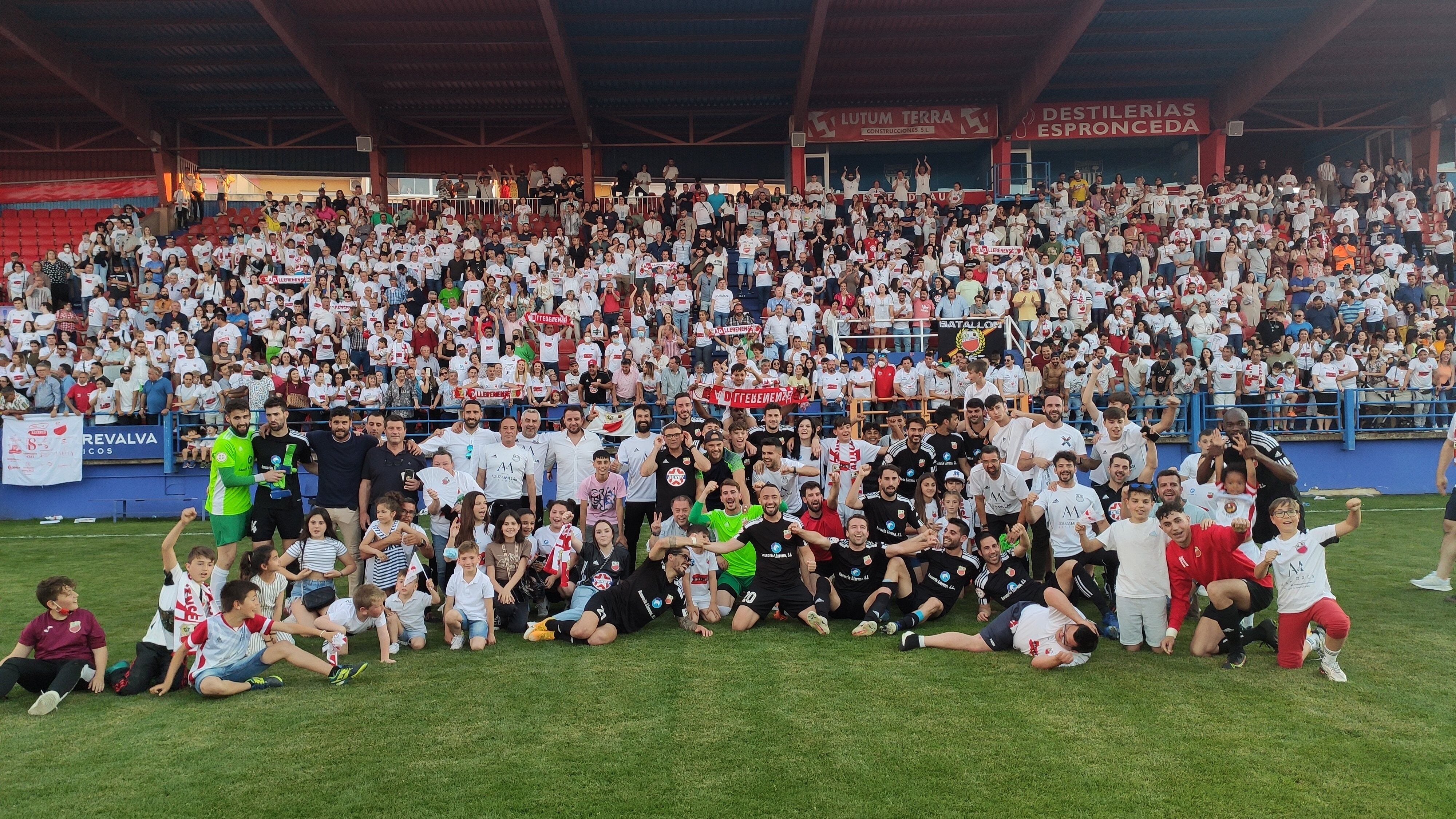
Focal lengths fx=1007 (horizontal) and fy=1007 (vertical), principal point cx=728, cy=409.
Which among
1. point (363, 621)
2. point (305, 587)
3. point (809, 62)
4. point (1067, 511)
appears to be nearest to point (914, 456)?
point (1067, 511)

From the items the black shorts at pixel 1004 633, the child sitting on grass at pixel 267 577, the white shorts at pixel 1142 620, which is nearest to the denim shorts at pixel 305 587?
the child sitting on grass at pixel 267 577

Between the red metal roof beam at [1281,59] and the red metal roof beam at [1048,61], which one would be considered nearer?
the red metal roof beam at [1048,61]

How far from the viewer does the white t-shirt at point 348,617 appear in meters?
8.44

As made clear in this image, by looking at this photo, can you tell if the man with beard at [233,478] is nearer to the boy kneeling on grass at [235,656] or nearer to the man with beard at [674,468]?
the boy kneeling on grass at [235,656]

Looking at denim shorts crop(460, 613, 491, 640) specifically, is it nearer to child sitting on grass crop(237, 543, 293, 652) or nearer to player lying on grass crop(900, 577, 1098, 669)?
child sitting on grass crop(237, 543, 293, 652)

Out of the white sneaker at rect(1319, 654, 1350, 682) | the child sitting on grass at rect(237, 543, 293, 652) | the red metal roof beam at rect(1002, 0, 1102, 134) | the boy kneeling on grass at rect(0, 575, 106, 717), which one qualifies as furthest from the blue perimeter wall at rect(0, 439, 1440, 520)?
the white sneaker at rect(1319, 654, 1350, 682)

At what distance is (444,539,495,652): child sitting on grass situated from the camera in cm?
838

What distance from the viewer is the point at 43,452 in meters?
16.8

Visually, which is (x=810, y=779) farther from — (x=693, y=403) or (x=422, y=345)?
(x=422, y=345)

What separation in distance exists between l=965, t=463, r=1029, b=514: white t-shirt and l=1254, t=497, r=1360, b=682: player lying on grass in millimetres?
2731

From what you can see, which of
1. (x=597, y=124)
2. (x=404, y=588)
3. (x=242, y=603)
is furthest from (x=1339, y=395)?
(x=597, y=124)

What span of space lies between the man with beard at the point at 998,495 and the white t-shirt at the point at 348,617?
18.6 feet

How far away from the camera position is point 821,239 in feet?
76.3

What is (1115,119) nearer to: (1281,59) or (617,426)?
(1281,59)
